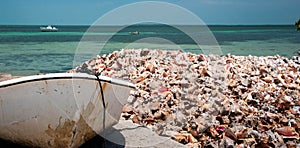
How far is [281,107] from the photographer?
13.4 feet

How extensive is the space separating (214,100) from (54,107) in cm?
233

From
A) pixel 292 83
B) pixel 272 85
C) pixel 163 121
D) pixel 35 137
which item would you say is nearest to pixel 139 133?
pixel 163 121

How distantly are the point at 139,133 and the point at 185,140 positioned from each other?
0.49 m

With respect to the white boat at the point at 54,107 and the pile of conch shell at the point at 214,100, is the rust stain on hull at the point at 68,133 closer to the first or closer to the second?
the white boat at the point at 54,107

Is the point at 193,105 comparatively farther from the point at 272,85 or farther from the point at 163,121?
the point at 272,85

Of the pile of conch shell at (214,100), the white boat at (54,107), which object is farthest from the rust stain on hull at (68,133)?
the pile of conch shell at (214,100)

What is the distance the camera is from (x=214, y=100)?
421 cm

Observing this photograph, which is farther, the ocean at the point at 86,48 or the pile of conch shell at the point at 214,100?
the ocean at the point at 86,48

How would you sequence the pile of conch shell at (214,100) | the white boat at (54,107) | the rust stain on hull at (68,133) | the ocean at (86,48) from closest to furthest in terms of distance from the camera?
1. the white boat at (54,107)
2. the rust stain on hull at (68,133)
3. the pile of conch shell at (214,100)
4. the ocean at (86,48)

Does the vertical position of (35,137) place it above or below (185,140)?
above

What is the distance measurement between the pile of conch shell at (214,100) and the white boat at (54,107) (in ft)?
1.54

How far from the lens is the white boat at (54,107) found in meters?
2.33

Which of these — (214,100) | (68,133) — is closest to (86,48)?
(214,100)

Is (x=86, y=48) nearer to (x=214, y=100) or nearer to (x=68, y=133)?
(x=214, y=100)
